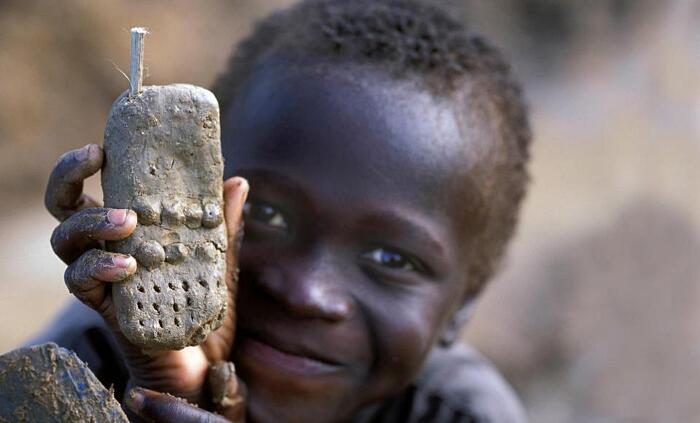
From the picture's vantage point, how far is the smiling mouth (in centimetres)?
199

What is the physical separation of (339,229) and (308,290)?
0.50 feet

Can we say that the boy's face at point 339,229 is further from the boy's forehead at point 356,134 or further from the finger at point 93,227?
the finger at point 93,227

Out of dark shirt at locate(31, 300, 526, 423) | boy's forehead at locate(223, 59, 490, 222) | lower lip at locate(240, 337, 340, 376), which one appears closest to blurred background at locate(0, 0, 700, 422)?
dark shirt at locate(31, 300, 526, 423)

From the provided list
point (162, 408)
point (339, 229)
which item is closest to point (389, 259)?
point (339, 229)

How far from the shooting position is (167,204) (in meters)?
1.50

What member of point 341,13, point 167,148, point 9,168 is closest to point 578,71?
point 9,168

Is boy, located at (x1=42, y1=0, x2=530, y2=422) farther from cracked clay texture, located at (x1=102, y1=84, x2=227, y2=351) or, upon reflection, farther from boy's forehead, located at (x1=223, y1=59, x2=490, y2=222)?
cracked clay texture, located at (x1=102, y1=84, x2=227, y2=351)

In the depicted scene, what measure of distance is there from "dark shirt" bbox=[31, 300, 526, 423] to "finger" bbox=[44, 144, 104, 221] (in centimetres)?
67

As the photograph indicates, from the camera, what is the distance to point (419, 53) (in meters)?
2.25

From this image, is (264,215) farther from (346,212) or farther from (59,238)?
(59,238)

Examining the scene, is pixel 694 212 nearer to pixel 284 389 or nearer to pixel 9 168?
pixel 9 168

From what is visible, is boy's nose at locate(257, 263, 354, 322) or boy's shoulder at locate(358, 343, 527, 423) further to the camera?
boy's shoulder at locate(358, 343, 527, 423)

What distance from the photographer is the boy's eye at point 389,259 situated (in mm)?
2080

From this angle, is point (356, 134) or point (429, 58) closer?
point (356, 134)
